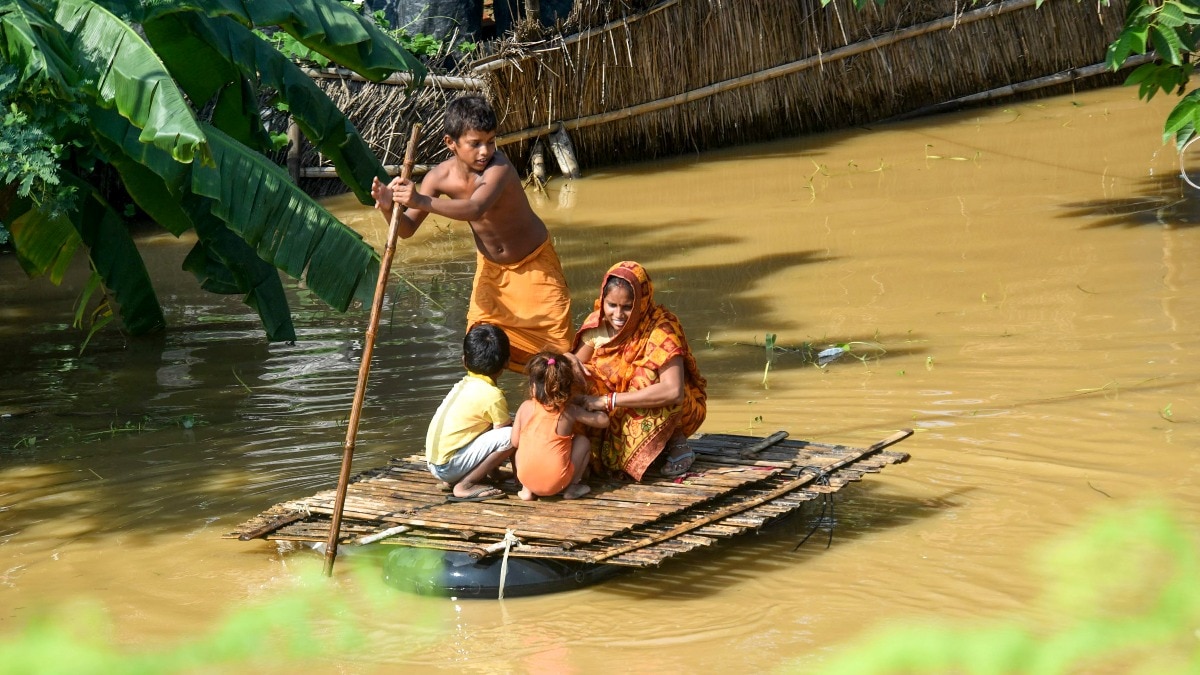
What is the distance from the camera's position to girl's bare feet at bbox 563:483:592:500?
15.0 ft

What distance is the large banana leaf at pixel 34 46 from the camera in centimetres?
446

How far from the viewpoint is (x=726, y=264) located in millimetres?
9172

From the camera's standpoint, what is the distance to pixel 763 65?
12445 mm

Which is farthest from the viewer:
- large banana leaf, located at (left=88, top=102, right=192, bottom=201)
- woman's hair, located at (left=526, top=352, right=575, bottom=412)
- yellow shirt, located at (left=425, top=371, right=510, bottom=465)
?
large banana leaf, located at (left=88, top=102, right=192, bottom=201)

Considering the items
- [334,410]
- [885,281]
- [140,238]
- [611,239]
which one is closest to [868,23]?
[611,239]

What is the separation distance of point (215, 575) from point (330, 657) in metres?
0.84

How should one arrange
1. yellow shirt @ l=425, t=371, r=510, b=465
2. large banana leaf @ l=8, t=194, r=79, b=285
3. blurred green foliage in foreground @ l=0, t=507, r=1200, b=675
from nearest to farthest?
blurred green foliage in foreground @ l=0, t=507, r=1200, b=675, yellow shirt @ l=425, t=371, r=510, b=465, large banana leaf @ l=8, t=194, r=79, b=285

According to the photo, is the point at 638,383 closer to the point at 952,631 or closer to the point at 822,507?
the point at 822,507

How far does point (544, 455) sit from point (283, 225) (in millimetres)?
1772

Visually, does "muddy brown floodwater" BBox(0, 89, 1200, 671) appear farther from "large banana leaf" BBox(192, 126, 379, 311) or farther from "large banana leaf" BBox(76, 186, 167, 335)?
"large banana leaf" BBox(192, 126, 379, 311)

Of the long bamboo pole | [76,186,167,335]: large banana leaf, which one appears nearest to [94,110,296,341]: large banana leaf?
[76,186,167,335]: large banana leaf

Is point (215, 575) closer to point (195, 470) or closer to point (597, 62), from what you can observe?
point (195, 470)

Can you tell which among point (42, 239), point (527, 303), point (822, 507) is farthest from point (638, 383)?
point (42, 239)

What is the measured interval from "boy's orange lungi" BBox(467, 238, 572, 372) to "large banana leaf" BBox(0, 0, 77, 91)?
5.47 feet
